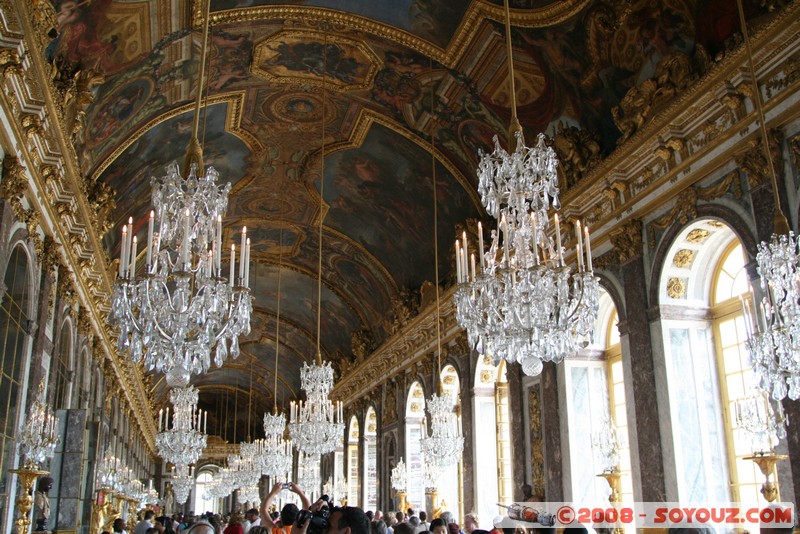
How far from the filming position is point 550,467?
39.0ft

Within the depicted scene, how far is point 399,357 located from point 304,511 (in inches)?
654

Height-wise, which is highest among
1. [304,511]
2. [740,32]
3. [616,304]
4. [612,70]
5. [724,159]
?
[612,70]

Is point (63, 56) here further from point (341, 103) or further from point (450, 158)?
point (450, 158)

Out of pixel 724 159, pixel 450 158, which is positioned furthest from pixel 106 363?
pixel 724 159

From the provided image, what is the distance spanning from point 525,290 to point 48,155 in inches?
271

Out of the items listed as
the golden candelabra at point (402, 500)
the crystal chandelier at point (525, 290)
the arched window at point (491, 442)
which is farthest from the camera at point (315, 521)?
the golden candelabra at point (402, 500)

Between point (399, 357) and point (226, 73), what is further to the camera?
point (399, 357)

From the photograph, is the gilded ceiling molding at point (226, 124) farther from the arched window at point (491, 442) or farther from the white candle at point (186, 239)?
the arched window at point (491, 442)

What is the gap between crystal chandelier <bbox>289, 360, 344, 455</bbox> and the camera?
38.1 feet

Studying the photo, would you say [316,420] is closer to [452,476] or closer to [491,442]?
[491,442]

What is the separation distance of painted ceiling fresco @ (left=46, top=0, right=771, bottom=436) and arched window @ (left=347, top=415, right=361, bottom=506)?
22.6 feet

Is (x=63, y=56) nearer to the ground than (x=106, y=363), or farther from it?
farther from it

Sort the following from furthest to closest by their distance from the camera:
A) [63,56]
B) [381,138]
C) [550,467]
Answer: [381,138]
[550,467]
[63,56]

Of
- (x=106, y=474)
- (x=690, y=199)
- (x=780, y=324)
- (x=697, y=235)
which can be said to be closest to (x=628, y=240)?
(x=697, y=235)
